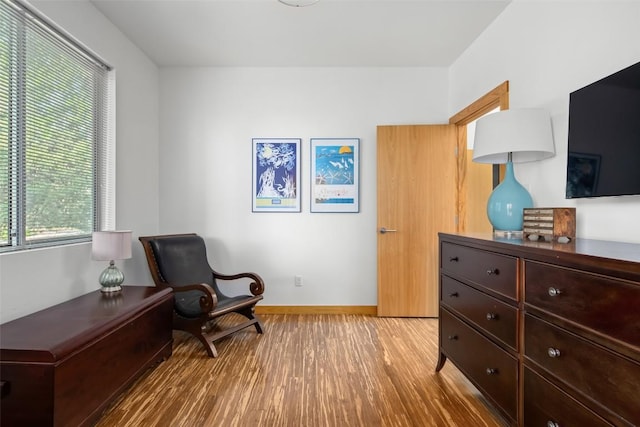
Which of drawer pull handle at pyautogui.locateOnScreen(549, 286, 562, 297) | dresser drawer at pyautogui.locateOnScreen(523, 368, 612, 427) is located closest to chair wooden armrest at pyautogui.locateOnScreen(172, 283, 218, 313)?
dresser drawer at pyautogui.locateOnScreen(523, 368, 612, 427)

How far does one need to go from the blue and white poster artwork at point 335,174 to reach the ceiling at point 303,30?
85 cm

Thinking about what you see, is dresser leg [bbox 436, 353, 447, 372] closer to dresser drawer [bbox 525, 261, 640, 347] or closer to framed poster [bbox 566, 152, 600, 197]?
dresser drawer [bbox 525, 261, 640, 347]

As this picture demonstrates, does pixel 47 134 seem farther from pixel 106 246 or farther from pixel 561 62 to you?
pixel 561 62

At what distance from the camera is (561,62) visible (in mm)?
1838

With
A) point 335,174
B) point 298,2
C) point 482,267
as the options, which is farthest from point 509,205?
point 298,2

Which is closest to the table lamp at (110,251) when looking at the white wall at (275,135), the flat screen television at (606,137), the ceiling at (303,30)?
the white wall at (275,135)

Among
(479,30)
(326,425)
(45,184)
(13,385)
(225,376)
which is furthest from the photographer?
(479,30)

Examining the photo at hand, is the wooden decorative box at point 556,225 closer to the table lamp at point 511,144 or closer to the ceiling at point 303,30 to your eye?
the table lamp at point 511,144

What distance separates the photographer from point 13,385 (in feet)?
4.30

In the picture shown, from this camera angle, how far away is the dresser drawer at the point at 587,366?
35.6 inches

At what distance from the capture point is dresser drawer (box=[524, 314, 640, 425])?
0.90 m

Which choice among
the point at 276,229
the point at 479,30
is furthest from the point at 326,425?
the point at 479,30

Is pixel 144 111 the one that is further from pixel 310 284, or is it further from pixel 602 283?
pixel 602 283

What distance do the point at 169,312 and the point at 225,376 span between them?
66 cm
